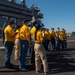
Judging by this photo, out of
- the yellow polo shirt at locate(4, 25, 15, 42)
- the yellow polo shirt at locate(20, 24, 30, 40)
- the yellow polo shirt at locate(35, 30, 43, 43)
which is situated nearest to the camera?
the yellow polo shirt at locate(35, 30, 43, 43)

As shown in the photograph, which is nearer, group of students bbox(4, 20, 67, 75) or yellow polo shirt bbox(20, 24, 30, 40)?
group of students bbox(4, 20, 67, 75)

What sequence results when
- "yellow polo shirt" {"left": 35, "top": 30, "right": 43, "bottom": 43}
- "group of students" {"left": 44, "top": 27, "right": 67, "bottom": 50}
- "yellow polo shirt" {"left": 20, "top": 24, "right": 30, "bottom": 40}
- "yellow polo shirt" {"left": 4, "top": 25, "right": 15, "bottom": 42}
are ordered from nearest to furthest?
"yellow polo shirt" {"left": 35, "top": 30, "right": 43, "bottom": 43} → "yellow polo shirt" {"left": 20, "top": 24, "right": 30, "bottom": 40} → "yellow polo shirt" {"left": 4, "top": 25, "right": 15, "bottom": 42} → "group of students" {"left": 44, "top": 27, "right": 67, "bottom": 50}

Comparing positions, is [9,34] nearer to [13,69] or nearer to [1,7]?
[13,69]

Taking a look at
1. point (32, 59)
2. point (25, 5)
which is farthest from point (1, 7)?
point (32, 59)

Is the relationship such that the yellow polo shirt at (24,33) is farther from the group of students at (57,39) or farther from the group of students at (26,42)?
the group of students at (57,39)

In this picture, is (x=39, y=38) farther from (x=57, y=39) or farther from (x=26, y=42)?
(x=57, y=39)

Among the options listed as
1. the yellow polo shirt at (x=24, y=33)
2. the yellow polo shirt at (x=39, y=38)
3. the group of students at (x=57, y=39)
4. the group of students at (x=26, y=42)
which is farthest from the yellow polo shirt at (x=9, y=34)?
the group of students at (x=57, y=39)

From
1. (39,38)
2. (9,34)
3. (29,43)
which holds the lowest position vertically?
(29,43)

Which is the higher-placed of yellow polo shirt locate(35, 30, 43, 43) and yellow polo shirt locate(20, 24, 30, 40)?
yellow polo shirt locate(20, 24, 30, 40)

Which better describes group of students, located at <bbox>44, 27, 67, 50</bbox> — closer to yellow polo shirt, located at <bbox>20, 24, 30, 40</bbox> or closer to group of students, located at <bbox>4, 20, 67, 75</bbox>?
group of students, located at <bbox>4, 20, 67, 75</bbox>

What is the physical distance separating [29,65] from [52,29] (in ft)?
35.4

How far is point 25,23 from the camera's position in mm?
10828

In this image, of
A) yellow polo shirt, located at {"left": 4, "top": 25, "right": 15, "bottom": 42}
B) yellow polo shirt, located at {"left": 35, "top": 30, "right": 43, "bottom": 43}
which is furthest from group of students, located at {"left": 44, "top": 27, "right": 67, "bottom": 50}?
yellow polo shirt, located at {"left": 35, "top": 30, "right": 43, "bottom": 43}

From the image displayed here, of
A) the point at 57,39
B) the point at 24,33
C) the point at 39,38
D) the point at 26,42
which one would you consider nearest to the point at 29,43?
the point at 26,42
